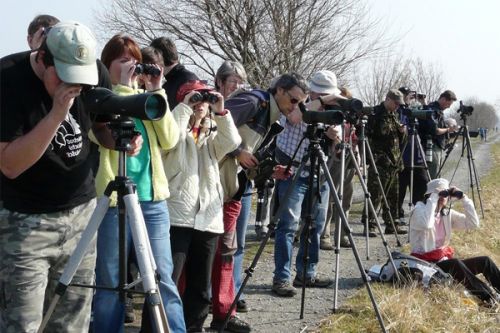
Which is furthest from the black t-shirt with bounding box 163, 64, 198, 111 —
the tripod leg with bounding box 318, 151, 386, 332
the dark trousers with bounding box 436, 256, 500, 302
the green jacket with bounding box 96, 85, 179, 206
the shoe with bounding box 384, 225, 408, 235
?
the shoe with bounding box 384, 225, 408, 235

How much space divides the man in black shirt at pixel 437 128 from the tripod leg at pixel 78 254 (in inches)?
291

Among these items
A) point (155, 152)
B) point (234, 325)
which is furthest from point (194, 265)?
point (155, 152)

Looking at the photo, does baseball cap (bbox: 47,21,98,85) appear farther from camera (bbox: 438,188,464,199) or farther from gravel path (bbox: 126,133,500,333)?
camera (bbox: 438,188,464,199)

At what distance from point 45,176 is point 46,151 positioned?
0.10 meters

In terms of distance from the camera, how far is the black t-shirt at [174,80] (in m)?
4.25

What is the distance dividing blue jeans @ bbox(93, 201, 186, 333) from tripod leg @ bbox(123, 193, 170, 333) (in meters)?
0.71

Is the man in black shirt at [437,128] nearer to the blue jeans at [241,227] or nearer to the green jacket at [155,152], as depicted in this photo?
the blue jeans at [241,227]

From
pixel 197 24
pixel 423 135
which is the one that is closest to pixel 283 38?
pixel 197 24

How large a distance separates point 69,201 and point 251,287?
3217 millimetres

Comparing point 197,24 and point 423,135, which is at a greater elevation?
point 197,24

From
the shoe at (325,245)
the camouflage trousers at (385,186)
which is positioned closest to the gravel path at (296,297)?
the shoe at (325,245)

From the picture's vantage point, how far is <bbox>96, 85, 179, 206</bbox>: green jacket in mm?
3162

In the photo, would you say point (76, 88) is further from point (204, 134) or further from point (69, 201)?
point (204, 134)

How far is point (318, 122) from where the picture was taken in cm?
415
